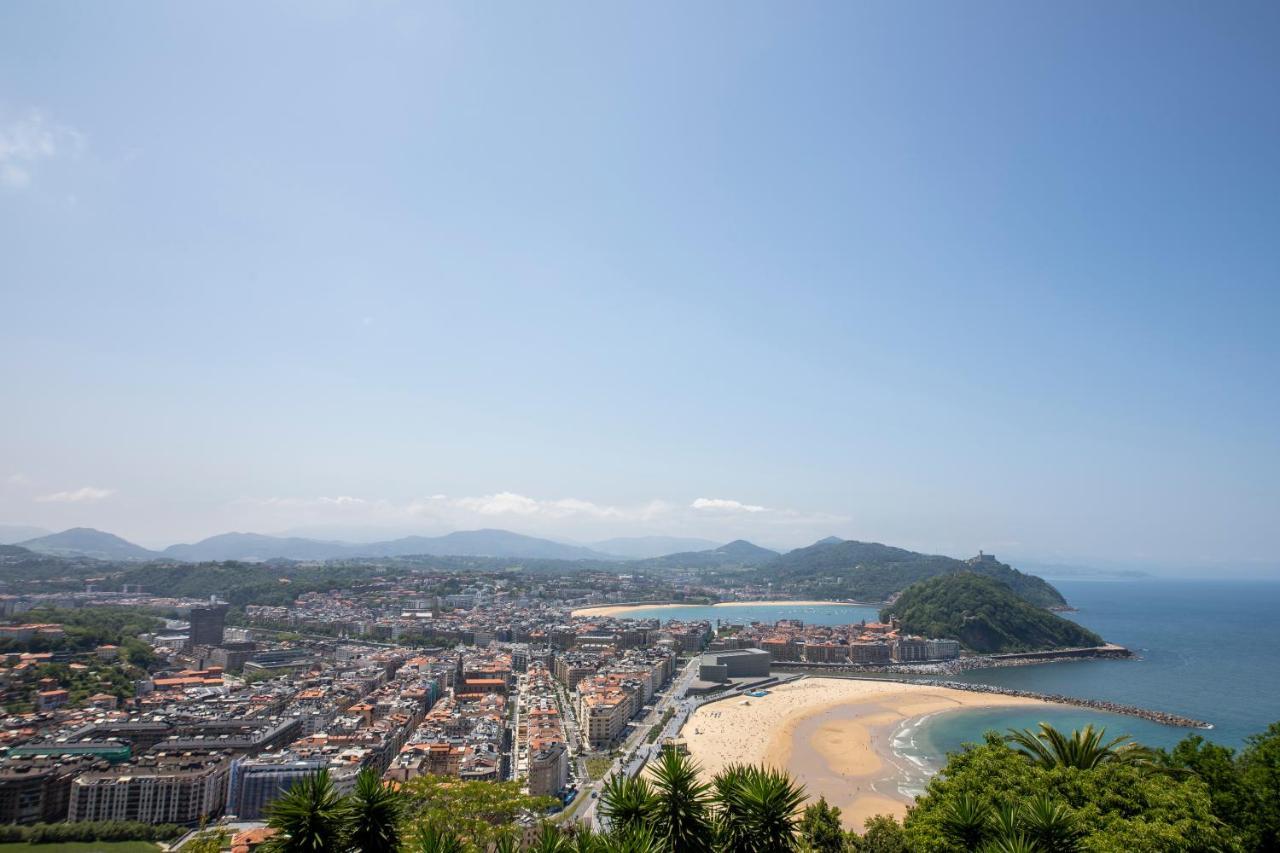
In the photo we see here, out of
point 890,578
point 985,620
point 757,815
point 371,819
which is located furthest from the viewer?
point 890,578

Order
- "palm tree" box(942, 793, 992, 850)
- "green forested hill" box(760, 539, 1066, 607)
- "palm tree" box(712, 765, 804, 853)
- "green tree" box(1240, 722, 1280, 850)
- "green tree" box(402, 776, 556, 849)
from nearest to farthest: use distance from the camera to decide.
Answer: "palm tree" box(712, 765, 804, 853) < "palm tree" box(942, 793, 992, 850) < "green tree" box(1240, 722, 1280, 850) < "green tree" box(402, 776, 556, 849) < "green forested hill" box(760, 539, 1066, 607)

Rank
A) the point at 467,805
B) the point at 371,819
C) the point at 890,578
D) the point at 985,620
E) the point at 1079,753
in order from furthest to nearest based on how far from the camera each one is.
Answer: the point at 890,578 → the point at 985,620 → the point at 467,805 → the point at 1079,753 → the point at 371,819

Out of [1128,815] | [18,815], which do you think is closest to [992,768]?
[1128,815]

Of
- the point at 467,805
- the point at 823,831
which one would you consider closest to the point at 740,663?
the point at 823,831

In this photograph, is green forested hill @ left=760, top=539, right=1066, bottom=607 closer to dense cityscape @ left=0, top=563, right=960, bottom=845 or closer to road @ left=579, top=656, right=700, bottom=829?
dense cityscape @ left=0, top=563, right=960, bottom=845

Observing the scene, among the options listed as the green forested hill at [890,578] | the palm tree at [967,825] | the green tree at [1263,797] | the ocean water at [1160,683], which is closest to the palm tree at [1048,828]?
the palm tree at [967,825]

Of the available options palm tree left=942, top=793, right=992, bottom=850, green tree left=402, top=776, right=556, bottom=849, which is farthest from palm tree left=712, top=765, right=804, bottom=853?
green tree left=402, top=776, right=556, bottom=849

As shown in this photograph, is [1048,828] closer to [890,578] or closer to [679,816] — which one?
[679,816]
